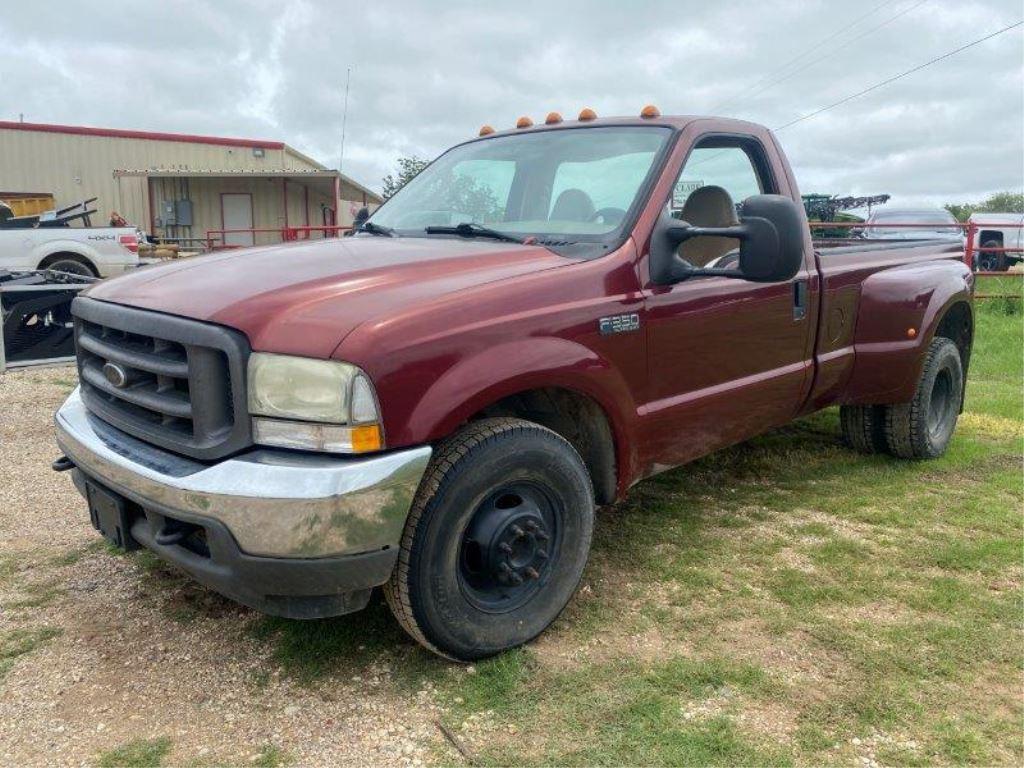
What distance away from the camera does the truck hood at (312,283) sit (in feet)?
7.90

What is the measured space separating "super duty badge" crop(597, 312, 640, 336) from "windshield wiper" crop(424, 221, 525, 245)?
0.51 metres

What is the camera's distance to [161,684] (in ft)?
8.91

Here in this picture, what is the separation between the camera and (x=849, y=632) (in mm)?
3023

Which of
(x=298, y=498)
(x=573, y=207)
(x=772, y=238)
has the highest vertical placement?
(x=573, y=207)

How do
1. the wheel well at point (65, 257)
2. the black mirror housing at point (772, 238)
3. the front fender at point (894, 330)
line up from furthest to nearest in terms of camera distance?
the wheel well at point (65, 257) → the front fender at point (894, 330) → the black mirror housing at point (772, 238)

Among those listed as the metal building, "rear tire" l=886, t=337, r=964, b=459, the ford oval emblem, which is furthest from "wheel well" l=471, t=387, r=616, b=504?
the metal building

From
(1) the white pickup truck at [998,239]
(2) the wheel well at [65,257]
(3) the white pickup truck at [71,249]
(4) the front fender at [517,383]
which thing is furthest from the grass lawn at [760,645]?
(1) the white pickup truck at [998,239]

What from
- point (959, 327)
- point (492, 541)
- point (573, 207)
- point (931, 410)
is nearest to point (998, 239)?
point (959, 327)

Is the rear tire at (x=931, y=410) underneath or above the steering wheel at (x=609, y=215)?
underneath

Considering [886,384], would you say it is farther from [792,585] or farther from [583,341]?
[583,341]

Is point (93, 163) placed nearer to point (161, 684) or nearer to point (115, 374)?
point (115, 374)

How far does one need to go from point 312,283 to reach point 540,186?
1.49 meters

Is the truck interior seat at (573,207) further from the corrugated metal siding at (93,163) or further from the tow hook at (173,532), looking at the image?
the corrugated metal siding at (93,163)

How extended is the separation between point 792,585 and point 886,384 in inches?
67.7
